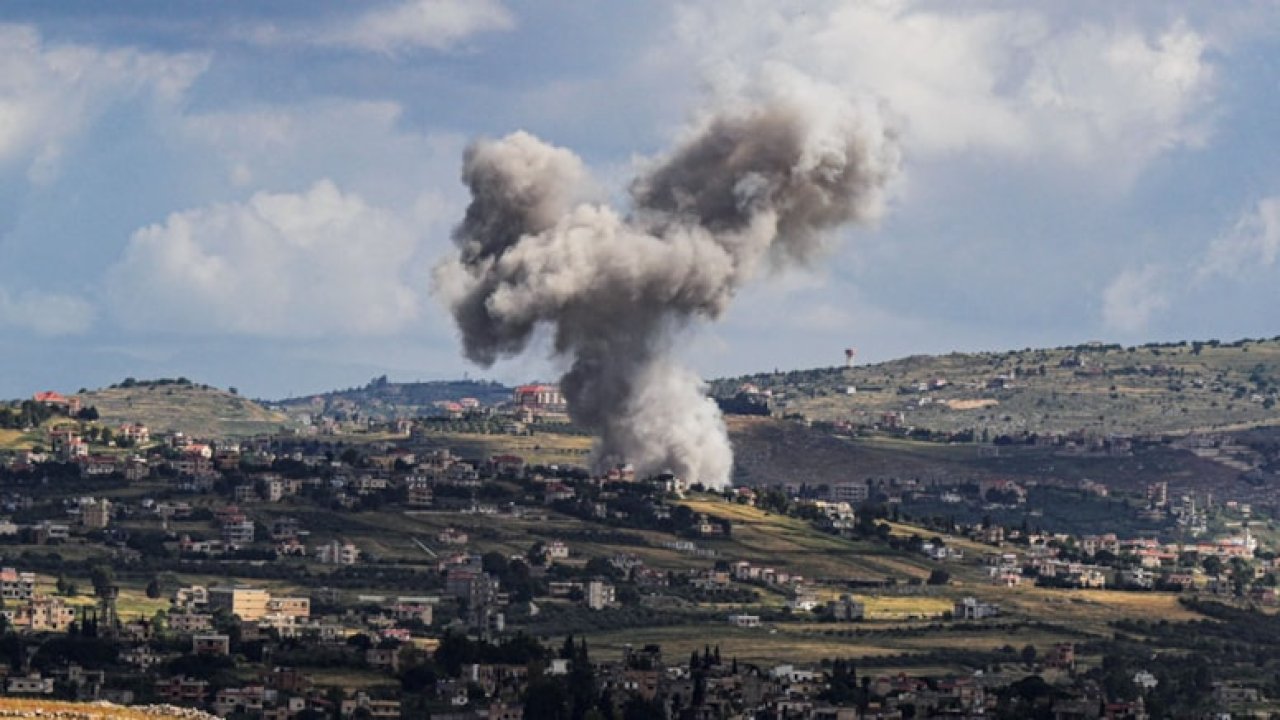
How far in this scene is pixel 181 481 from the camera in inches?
6880

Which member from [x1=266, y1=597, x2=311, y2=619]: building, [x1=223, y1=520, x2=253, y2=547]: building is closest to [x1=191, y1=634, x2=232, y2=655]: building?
[x1=266, y1=597, x2=311, y2=619]: building

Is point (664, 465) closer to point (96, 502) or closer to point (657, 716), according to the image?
point (96, 502)

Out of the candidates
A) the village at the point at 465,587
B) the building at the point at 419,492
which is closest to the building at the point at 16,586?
the village at the point at 465,587

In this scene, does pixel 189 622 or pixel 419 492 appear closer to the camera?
pixel 189 622

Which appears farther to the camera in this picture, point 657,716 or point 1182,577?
point 1182,577

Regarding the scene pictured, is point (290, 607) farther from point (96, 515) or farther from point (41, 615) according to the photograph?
point (96, 515)

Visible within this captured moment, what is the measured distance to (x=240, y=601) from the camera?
5256 inches

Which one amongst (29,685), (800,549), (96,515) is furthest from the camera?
(800,549)

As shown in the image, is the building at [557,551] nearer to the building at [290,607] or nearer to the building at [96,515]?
the building at [290,607]

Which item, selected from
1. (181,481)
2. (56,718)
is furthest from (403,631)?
(56,718)

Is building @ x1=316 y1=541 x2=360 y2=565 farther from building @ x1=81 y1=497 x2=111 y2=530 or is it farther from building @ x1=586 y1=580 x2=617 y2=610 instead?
building @ x1=586 y1=580 x2=617 y2=610

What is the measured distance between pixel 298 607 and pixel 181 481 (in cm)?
4132

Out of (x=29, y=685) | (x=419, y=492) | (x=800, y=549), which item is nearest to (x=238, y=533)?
(x=419, y=492)

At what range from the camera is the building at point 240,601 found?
132 meters
